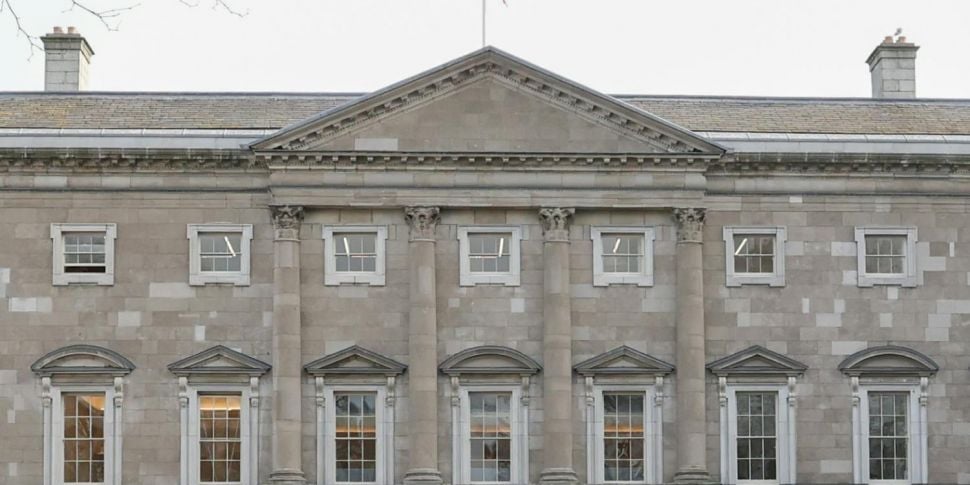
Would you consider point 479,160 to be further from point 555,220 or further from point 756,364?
point 756,364

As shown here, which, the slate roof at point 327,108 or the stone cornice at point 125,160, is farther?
the slate roof at point 327,108

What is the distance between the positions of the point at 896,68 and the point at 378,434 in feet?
55.4

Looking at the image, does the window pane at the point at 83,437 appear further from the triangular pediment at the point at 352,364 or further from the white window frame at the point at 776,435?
the white window frame at the point at 776,435

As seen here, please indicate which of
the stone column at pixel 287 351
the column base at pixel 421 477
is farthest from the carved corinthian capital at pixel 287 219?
the column base at pixel 421 477

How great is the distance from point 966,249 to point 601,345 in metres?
8.72

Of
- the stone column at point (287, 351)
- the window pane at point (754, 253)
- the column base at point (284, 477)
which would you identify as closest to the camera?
the column base at point (284, 477)

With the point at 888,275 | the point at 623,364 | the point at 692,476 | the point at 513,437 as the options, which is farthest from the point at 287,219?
the point at 888,275

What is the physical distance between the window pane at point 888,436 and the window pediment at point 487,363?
7678 millimetres

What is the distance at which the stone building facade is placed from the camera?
36.8 metres

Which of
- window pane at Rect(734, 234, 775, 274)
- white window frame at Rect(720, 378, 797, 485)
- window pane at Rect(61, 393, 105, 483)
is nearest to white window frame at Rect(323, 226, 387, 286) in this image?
window pane at Rect(61, 393, 105, 483)

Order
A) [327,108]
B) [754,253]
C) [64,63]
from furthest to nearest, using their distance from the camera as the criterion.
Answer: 1. [64,63]
2. [327,108]
3. [754,253]

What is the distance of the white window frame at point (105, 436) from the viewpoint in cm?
3650

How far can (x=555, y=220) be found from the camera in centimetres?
3719

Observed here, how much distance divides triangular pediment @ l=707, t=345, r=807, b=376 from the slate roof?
5410 mm
